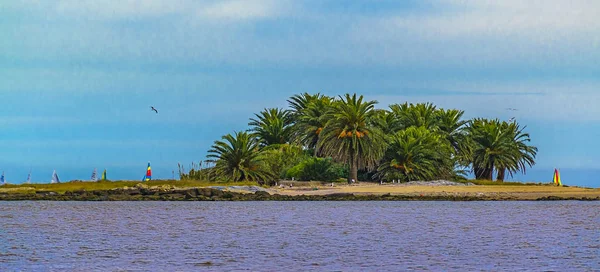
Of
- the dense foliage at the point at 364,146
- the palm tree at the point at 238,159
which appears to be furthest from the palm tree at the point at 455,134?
the palm tree at the point at 238,159

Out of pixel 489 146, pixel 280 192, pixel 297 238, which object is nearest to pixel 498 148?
pixel 489 146

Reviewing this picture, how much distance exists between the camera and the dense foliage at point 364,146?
67500mm

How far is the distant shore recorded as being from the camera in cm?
6062

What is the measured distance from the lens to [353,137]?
67.5 metres

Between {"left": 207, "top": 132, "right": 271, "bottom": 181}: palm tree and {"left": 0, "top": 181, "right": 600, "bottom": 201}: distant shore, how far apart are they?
131 cm

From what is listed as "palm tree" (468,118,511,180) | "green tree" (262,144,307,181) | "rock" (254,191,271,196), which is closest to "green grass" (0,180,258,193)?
"green tree" (262,144,307,181)

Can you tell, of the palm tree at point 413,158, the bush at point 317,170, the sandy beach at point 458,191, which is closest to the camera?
the sandy beach at point 458,191

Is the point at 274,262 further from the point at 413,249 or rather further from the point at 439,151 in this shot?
the point at 439,151

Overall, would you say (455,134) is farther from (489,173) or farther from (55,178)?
(55,178)

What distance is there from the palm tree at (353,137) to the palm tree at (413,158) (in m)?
2.07

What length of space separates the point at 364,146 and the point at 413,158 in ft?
18.0

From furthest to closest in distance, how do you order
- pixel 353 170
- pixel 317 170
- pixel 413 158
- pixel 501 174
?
pixel 501 174, pixel 317 170, pixel 413 158, pixel 353 170

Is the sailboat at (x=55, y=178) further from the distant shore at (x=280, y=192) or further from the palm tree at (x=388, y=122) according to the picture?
the palm tree at (x=388, y=122)

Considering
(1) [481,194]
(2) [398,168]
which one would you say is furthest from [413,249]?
(2) [398,168]
